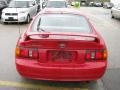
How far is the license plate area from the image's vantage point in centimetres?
593

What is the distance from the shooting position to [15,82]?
6.84m

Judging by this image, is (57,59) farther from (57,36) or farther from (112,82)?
(112,82)

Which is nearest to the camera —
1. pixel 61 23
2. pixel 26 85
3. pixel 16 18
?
pixel 26 85

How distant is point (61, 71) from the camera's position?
5824 mm

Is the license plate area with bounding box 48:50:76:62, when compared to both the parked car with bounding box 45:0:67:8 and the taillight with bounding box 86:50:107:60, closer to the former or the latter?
the taillight with bounding box 86:50:107:60

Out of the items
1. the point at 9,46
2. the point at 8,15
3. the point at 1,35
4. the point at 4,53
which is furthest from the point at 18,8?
the point at 4,53

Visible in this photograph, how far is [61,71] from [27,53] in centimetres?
77

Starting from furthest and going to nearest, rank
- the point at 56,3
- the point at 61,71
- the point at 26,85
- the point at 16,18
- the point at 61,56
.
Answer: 1. the point at 56,3
2. the point at 16,18
3. the point at 26,85
4. the point at 61,56
5. the point at 61,71

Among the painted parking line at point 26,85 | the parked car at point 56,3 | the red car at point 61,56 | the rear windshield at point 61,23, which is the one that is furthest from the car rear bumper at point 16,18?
the red car at point 61,56

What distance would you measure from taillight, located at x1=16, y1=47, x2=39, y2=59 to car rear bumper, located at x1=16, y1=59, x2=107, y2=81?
0.43 feet

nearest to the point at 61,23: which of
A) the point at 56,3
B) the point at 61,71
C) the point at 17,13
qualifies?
the point at 61,71

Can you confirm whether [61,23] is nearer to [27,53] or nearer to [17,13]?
[27,53]

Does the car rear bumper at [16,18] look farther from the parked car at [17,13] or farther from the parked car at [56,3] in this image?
the parked car at [56,3]

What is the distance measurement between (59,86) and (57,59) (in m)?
0.89
